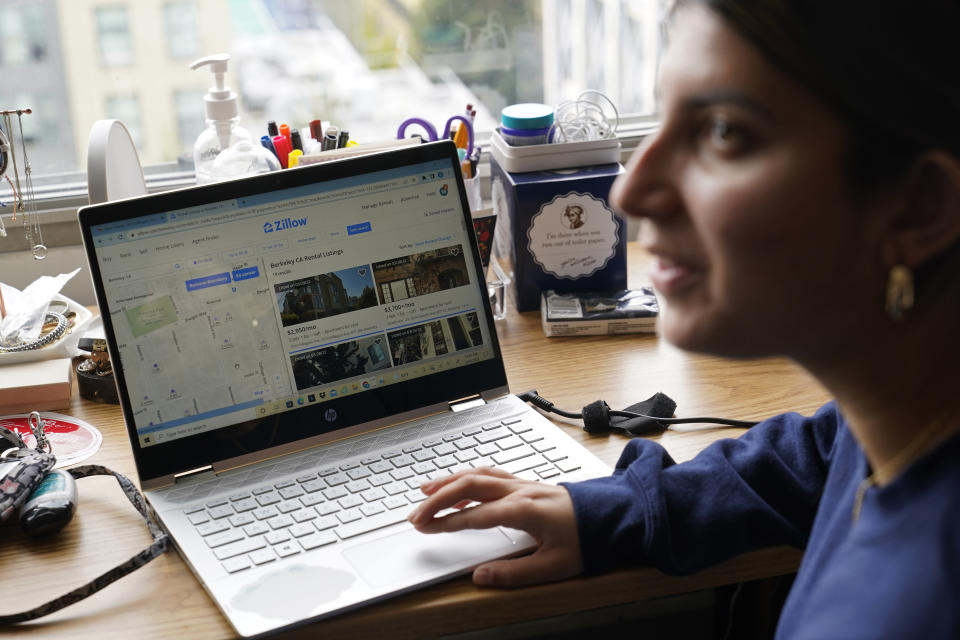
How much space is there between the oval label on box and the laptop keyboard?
1.19 feet

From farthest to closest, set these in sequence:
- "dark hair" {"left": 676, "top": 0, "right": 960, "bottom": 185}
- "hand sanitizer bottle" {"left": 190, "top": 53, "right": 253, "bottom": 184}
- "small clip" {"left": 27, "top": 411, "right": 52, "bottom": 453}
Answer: "hand sanitizer bottle" {"left": 190, "top": 53, "right": 253, "bottom": 184} < "small clip" {"left": 27, "top": 411, "right": 52, "bottom": 453} < "dark hair" {"left": 676, "top": 0, "right": 960, "bottom": 185}

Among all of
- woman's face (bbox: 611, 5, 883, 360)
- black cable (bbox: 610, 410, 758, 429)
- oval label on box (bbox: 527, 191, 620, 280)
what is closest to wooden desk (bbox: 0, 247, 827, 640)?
black cable (bbox: 610, 410, 758, 429)

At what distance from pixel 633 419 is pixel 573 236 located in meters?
0.35

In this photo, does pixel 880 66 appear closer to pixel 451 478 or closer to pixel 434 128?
pixel 451 478

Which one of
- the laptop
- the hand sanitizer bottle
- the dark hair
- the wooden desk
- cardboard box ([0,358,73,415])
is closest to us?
the dark hair

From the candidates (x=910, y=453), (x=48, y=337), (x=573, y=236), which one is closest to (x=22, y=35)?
(x=48, y=337)

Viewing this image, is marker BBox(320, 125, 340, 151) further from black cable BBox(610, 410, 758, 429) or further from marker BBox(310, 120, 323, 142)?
black cable BBox(610, 410, 758, 429)

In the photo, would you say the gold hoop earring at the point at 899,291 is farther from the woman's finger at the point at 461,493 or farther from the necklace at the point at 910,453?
the woman's finger at the point at 461,493

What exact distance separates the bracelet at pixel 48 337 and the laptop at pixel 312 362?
0.35 meters

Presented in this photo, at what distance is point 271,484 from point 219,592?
0.16 meters

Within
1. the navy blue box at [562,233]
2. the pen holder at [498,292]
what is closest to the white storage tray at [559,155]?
the navy blue box at [562,233]

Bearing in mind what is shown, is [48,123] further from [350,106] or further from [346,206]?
[346,206]

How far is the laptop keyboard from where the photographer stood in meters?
0.88

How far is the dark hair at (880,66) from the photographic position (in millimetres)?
501
